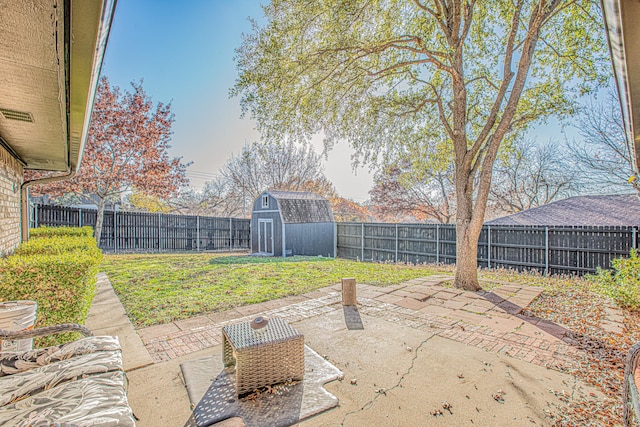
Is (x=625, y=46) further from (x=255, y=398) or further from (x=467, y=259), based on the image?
(x=467, y=259)

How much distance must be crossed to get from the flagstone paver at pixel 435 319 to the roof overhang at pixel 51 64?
94.3 inches

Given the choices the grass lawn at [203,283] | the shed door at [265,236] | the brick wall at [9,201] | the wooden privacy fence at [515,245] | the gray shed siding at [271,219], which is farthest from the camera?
the shed door at [265,236]

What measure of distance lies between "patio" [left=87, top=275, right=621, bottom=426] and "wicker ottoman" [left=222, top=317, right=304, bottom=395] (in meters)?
0.34

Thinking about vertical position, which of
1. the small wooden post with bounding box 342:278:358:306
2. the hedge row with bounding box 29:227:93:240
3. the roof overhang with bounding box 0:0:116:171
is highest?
the roof overhang with bounding box 0:0:116:171

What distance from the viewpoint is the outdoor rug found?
200 centimetres

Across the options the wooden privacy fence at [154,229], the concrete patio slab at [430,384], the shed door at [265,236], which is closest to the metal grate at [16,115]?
the concrete patio slab at [430,384]

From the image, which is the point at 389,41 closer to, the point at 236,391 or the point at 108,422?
the point at 236,391

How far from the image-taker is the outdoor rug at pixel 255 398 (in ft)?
6.55

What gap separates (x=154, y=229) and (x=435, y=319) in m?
12.8

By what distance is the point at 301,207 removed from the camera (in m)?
13.4

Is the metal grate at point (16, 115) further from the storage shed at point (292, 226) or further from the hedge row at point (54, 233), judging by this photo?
the storage shed at point (292, 226)

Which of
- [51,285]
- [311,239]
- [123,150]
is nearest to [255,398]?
[51,285]

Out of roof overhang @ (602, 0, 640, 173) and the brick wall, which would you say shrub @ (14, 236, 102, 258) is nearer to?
the brick wall

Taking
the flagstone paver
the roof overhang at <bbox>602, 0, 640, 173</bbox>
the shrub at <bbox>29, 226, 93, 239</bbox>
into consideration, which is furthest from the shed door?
the roof overhang at <bbox>602, 0, 640, 173</bbox>
